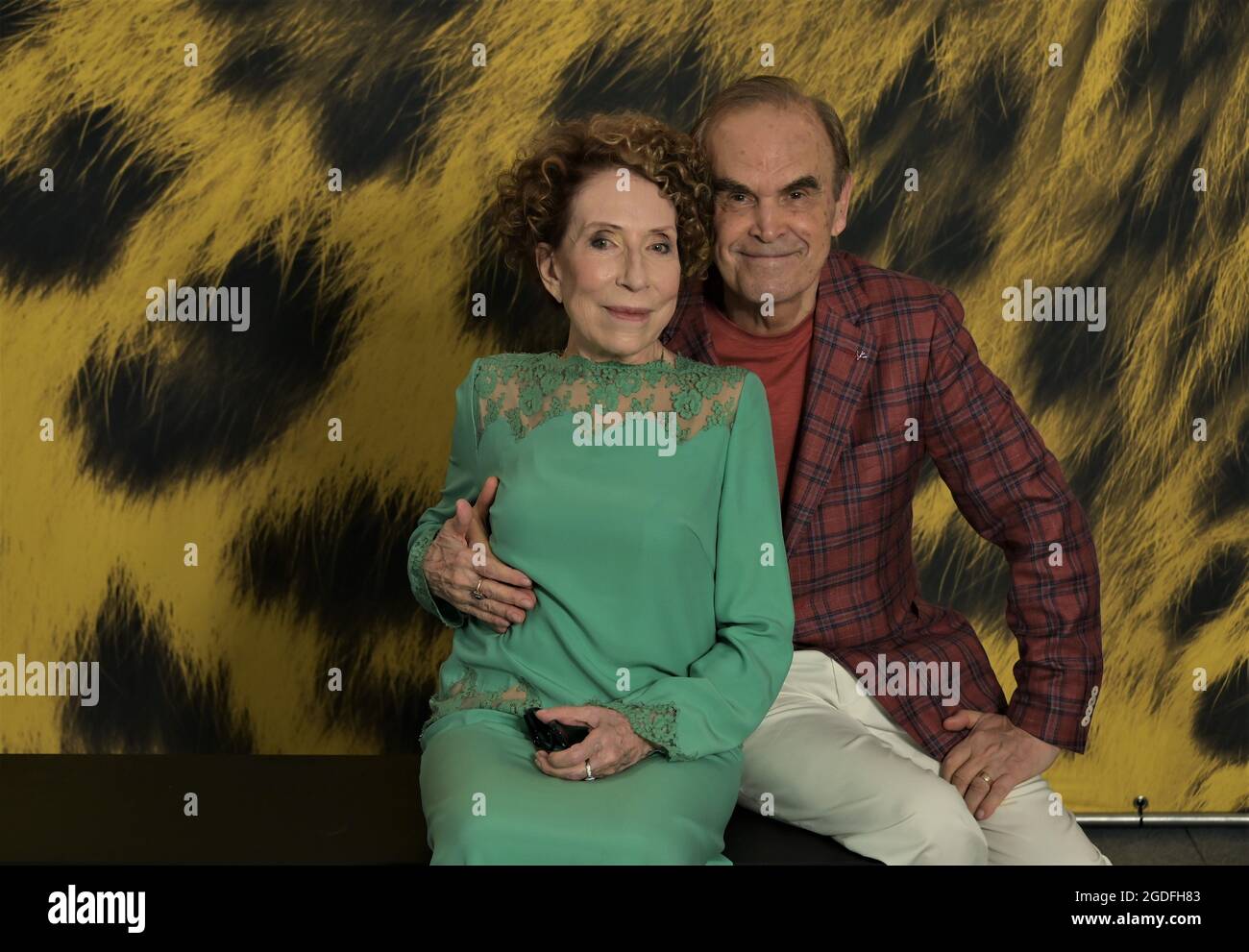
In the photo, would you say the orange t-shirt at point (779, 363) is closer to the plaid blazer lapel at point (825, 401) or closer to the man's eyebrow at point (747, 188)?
the plaid blazer lapel at point (825, 401)

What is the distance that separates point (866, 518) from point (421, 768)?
0.90m

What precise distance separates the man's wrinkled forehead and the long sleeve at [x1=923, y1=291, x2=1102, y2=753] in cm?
35

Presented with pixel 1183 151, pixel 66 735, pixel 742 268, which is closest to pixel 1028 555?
pixel 742 268

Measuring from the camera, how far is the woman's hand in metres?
2.21

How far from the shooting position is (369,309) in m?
3.54

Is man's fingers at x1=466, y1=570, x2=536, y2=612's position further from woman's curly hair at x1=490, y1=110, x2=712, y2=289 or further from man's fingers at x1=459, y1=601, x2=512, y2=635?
woman's curly hair at x1=490, y1=110, x2=712, y2=289

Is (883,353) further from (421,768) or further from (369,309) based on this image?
(369,309)

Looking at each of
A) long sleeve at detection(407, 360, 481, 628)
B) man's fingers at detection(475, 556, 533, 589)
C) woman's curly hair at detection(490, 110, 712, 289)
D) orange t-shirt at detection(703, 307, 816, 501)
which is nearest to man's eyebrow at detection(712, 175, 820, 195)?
woman's curly hair at detection(490, 110, 712, 289)

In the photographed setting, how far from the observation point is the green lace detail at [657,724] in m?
2.25

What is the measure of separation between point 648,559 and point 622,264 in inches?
17.8

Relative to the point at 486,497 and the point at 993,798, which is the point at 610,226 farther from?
the point at 993,798

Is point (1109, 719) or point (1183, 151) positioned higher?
point (1183, 151)

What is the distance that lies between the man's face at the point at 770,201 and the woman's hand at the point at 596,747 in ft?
2.75
